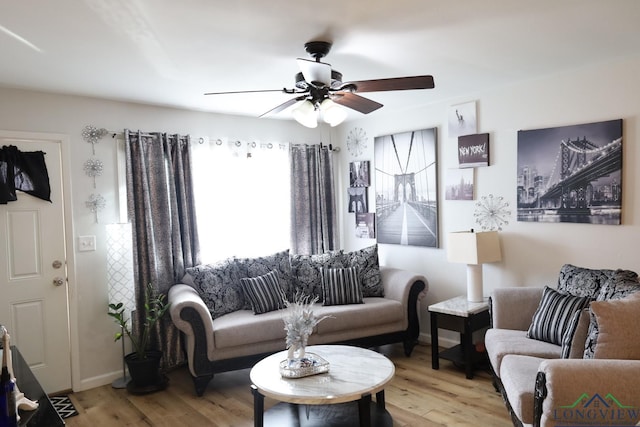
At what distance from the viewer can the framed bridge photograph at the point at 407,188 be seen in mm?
4492

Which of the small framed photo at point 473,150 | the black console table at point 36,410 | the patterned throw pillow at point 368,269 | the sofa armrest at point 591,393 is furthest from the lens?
the patterned throw pillow at point 368,269

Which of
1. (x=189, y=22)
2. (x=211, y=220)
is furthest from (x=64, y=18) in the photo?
(x=211, y=220)

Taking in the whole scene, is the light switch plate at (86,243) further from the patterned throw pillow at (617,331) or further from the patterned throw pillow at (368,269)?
the patterned throw pillow at (617,331)

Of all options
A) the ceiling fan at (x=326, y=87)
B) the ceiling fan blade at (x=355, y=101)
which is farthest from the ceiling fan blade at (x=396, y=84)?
the ceiling fan blade at (x=355, y=101)

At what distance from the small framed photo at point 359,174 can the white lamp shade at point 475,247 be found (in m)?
1.50

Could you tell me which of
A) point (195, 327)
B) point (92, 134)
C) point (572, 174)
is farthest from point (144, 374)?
point (572, 174)

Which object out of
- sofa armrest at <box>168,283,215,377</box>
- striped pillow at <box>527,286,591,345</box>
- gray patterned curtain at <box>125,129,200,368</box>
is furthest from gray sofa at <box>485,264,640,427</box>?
gray patterned curtain at <box>125,129,200,368</box>

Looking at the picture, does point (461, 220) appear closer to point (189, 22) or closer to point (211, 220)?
point (211, 220)

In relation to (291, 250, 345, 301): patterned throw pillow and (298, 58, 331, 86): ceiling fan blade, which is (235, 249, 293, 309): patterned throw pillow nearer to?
(291, 250, 345, 301): patterned throw pillow

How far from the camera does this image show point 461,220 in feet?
14.0

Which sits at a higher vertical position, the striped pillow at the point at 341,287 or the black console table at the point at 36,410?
the black console table at the point at 36,410

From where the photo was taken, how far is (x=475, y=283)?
12.8 ft

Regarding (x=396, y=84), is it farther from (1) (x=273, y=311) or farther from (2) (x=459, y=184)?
(1) (x=273, y=311)

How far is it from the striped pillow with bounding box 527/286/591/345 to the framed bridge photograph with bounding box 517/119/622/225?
2.43ft
